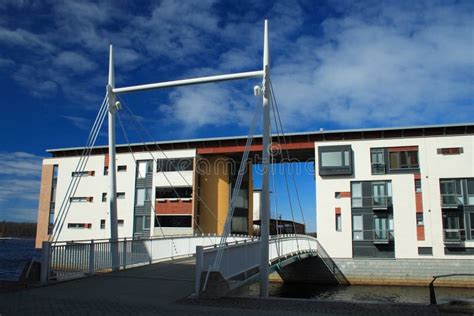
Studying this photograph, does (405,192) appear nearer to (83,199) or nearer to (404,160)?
(404,160)

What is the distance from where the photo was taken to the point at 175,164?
41.8m

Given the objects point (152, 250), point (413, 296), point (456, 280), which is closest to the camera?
point (152, 250)

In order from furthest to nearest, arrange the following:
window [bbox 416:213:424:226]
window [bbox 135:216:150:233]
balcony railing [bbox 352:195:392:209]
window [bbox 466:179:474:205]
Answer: window [bbox 135:216:150:233] → balcony railing [bbox 352:195:392:209] → window [bbox 416:213:424:226] → window [bbox 466:179:474:205]

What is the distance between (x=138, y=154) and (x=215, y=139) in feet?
25.8

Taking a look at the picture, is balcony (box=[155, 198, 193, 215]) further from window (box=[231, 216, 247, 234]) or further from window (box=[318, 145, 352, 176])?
window (box=[318, 145, 352, 176])

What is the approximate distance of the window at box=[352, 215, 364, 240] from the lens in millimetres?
34406

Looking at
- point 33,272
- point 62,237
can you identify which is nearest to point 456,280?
point 33,272

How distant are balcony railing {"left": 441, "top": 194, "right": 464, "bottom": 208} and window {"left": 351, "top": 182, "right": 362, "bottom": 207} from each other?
5919mm

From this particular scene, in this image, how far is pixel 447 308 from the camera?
27.3 ft

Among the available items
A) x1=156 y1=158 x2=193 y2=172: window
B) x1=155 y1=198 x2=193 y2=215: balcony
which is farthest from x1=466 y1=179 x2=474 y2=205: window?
x1=156 y1=158 x2=193 y2=172: window

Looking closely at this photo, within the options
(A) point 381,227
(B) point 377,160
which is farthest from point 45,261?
(B) point 377,160

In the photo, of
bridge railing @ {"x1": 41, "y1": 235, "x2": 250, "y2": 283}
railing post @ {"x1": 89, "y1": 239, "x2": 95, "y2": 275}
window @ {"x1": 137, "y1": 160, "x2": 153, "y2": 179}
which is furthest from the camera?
window @ {"x1": 137, "y1": 160, "x2": 153, "y2": 179}

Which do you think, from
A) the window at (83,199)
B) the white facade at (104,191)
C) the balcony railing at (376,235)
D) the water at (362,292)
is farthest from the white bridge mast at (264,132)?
the window at (83,199)

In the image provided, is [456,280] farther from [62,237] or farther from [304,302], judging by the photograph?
[62,237]
